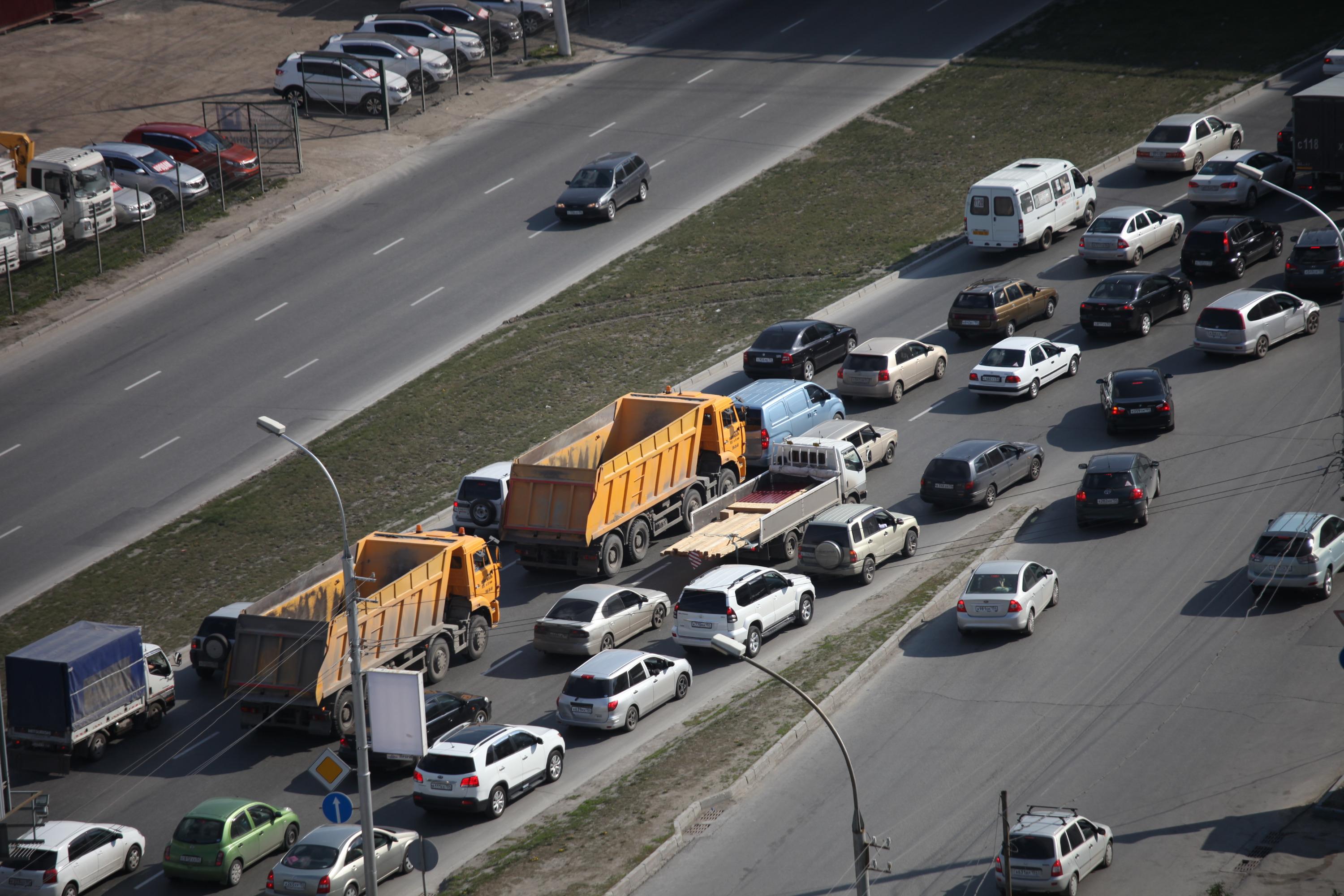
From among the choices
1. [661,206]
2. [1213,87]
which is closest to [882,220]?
[661,206]

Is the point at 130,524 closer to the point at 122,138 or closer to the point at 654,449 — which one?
the point at 654,449

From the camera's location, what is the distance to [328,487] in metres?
38.9

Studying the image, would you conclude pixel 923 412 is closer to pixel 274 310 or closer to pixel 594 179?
pixel 594 179

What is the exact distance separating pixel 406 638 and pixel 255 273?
24.5 m

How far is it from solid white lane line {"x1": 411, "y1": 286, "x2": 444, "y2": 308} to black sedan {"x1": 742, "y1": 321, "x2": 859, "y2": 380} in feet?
40.6

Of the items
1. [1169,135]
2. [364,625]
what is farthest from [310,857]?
[1169,135]

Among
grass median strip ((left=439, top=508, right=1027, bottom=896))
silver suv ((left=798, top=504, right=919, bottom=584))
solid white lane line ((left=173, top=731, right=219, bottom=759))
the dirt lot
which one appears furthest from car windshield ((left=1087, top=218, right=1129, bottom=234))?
solid white lane line ((left=173, top=731, right=219, bottom=759))

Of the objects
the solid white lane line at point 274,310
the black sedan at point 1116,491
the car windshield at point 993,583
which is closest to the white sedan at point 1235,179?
the black sedan at point 1116,491

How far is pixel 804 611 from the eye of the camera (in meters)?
30.7

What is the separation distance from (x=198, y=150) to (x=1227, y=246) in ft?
120

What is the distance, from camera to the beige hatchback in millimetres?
39094

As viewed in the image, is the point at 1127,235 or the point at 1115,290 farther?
the point at 1127,235

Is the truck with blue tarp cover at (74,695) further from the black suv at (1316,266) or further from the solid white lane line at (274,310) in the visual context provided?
the black suv at (1316,266)

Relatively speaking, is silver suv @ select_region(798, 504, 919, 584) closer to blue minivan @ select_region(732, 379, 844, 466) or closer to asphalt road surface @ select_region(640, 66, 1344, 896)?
asphalt road surface @ select_region(640, 66, 1344, 896)
